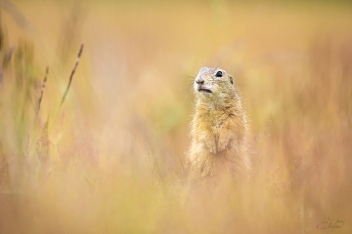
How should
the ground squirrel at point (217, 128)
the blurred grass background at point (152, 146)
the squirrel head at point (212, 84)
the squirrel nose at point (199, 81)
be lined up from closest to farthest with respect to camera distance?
the blurred grass background at point (152, 146) → the ground squirrel at point (217, 128) → the squirrel nose at point (199, 81) → the squirrel head at point (212, 84)

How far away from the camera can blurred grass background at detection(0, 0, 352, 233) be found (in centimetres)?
198

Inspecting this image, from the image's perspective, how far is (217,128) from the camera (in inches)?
136

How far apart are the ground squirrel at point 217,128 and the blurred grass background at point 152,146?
177 millimetres

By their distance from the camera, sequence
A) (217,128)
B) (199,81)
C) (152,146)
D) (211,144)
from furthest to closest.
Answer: (217,128) < (199,81) < (211,144) < (152,146)

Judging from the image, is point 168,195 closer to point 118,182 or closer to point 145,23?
point 118,182

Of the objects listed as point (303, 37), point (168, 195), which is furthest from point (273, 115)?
point (303, 37)

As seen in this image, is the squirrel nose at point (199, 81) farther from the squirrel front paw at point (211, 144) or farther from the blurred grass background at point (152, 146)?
the squirrel front paw at point (211, 144)

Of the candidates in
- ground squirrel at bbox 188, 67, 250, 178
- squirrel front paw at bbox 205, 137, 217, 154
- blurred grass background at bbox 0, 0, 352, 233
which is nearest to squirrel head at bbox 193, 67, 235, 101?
ground squirrel at bbox 188, 67, 250, 178

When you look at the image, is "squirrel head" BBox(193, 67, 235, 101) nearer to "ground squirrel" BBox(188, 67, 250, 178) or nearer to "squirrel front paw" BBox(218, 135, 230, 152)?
"ground squirrel" BBox(188, 67, 250, 178)

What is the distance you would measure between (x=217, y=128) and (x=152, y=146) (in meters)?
1.04

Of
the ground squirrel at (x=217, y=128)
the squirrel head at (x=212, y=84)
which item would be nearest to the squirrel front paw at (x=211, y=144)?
the ground squirrel at (x=217, y=128)

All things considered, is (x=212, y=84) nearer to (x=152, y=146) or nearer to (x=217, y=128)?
(x=217, y=128)

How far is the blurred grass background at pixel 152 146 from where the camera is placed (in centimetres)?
198

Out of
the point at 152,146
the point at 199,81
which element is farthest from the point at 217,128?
the point at 152,146
